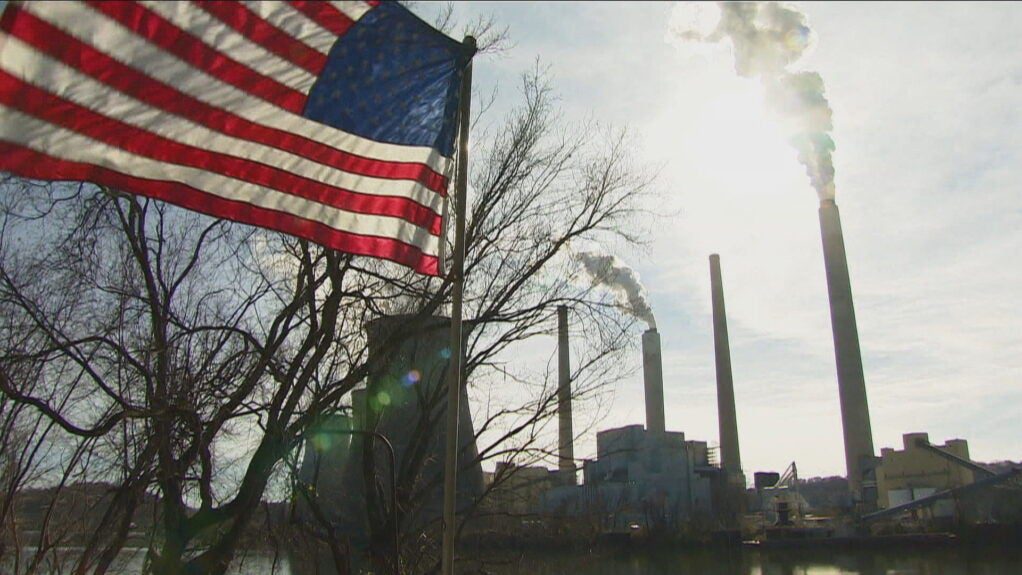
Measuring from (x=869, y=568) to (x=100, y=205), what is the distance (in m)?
38.3

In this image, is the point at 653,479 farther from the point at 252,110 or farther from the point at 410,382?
the point at 252,110

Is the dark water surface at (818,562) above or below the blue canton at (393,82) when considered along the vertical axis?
below

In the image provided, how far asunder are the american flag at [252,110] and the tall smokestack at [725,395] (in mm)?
50580

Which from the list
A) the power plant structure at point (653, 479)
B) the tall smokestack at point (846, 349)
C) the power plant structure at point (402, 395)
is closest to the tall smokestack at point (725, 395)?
the power plant structure at point (653, 479)

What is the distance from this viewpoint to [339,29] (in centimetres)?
414

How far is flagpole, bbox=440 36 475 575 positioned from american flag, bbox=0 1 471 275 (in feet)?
0.26

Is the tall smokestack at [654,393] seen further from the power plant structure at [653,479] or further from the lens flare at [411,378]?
the lens flare at [411,378]

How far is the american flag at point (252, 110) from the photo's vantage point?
3.34m

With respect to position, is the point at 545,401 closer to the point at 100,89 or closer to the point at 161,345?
the point at 161,345

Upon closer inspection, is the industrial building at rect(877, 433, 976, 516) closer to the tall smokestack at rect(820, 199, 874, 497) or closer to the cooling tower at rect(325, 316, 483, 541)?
the tall smokestack at rect(820, 199, 874, 497)

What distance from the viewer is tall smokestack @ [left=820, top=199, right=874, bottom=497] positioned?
48.1 metres

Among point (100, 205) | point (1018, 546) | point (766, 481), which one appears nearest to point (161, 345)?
point (100, 205)

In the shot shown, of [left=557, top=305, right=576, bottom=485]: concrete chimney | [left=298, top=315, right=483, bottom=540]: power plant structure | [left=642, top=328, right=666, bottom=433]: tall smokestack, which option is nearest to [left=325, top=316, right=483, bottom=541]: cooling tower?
[left=298, top=315, right=483, bottom=540]: power plant structure

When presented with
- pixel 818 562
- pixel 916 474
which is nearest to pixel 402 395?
pixel 818 562
